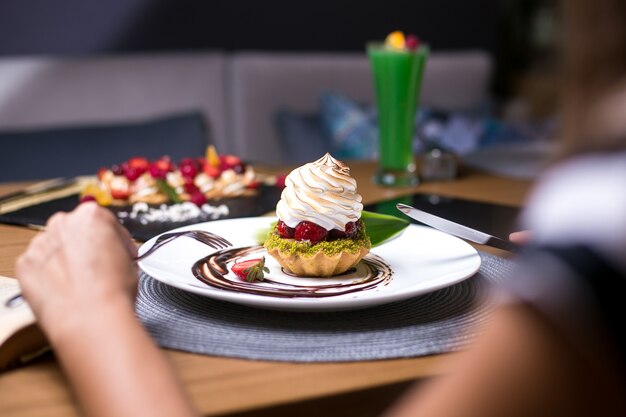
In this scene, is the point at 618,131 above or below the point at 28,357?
above

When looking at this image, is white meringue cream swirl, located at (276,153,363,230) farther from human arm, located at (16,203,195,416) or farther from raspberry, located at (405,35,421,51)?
raspberry, located at (405,35,421,51)

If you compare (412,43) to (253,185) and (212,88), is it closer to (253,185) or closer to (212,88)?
(253,185)

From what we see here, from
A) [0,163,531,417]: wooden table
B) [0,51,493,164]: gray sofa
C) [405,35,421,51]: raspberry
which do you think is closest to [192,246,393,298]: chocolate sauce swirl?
[0,163,531,417]: wooden table

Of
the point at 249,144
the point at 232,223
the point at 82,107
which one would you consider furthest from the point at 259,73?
the point at 232,223

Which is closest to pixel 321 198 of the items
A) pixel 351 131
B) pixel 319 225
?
pixel 319 225

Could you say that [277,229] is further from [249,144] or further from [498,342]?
[249,144]

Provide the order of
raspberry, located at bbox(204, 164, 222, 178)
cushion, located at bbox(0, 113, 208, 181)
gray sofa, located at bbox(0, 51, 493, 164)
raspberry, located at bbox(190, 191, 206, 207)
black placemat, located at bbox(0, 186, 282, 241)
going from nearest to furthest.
→ black placemat, located at bbox(0, 186, 282, 241) → raspberry, located at bbox(190, 191, 206, 207) → raspberry, located at bbox(204, 164, 222, 178) → cushion, located at bbox(0, 113, 208, 181) → gray sofa, located at bbox(0, 51, 493, 164)

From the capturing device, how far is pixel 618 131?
51cm

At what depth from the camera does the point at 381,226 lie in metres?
1.16

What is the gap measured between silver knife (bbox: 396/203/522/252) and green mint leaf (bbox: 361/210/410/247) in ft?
0.20

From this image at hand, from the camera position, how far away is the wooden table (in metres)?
0.72

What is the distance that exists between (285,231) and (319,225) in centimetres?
4

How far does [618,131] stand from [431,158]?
52.9 inches

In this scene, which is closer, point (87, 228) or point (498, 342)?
point (498, 342)
